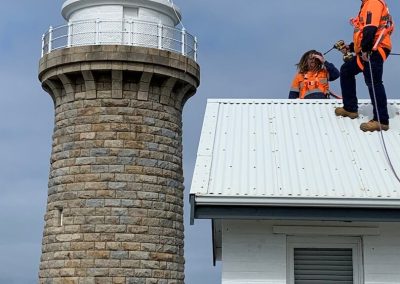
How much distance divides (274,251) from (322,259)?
2.10ft

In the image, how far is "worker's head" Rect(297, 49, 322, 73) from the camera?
1538 centimetres

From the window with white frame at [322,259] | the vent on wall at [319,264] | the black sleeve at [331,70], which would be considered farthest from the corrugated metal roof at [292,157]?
the black sleeve at [331,70]

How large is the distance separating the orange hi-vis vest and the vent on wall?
19.9 ft

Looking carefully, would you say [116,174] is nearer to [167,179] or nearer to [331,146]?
[167,179]

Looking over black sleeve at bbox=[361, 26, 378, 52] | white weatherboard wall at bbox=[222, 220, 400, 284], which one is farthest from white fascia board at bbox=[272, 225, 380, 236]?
black sleeve at bbox=[361, 26, 378, 52]

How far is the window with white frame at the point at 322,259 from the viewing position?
938 centimetres

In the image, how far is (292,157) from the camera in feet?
33.4

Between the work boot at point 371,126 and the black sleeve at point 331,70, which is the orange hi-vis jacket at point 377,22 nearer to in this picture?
the work boot at point 371,126

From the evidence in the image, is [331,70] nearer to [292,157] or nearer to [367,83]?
[367,83]

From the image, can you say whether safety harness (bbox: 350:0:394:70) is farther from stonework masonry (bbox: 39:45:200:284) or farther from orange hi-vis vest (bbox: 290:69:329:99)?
stonework masonry (bbox: 39:45:200:284)

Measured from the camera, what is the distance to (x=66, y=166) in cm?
2323

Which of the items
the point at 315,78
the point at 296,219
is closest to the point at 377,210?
the point at 296,219

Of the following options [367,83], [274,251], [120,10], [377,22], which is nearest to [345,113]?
[367,83]

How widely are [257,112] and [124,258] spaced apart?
1132cm
